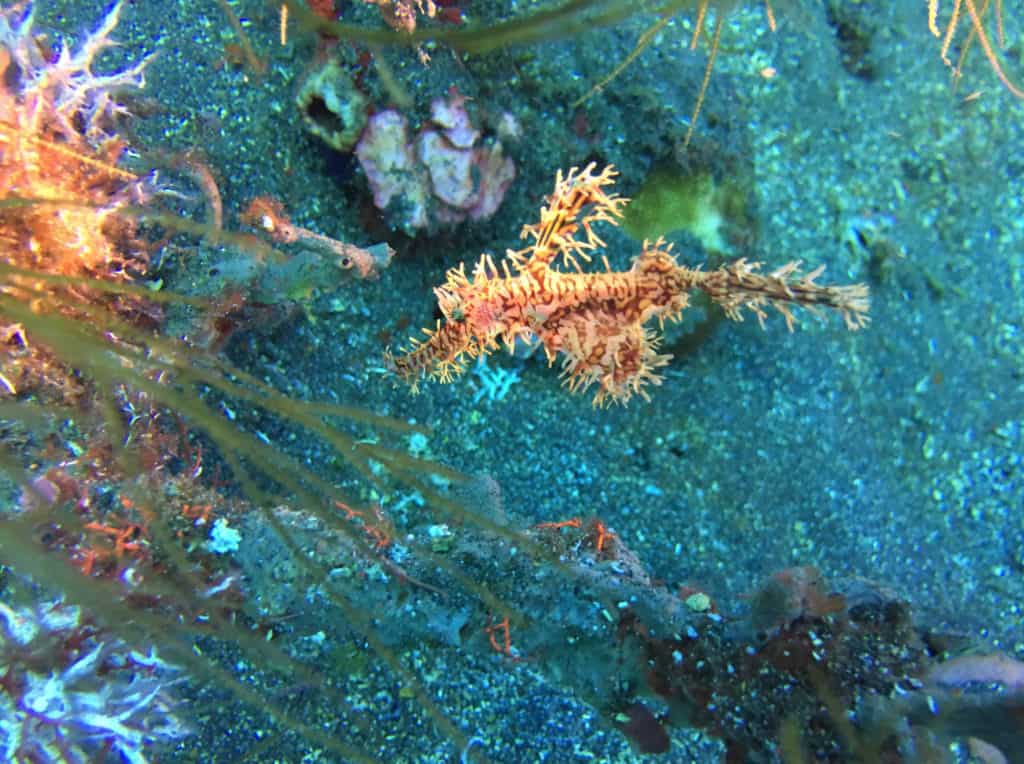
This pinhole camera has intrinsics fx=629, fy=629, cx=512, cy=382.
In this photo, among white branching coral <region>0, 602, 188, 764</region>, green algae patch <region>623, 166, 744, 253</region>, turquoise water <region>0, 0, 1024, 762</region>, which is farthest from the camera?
green algae patch <region>623, 166, 744, 253</region>

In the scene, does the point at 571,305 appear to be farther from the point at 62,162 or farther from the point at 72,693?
the point at 72,693

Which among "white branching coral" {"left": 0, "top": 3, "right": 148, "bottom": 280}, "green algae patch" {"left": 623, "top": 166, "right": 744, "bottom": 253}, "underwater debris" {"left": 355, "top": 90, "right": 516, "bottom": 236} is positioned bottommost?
"white branching coral" {"left": 0, "top": 3, "right": 148, "bottom": 280}

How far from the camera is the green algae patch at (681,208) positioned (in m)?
4.99

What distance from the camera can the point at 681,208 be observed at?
501 centimetres

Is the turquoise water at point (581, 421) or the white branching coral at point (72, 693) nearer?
the white branching coral at point (72, 693)

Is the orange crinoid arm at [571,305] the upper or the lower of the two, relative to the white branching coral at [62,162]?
upper

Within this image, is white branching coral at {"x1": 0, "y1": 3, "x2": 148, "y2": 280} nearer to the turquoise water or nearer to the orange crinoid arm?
the turquoise water

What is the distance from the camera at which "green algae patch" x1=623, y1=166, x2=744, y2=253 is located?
4.99m

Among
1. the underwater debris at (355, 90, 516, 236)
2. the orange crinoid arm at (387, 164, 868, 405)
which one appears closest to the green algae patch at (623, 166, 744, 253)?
the orange crinoid arm at (387, 164, 868, 405)

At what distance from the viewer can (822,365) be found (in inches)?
205

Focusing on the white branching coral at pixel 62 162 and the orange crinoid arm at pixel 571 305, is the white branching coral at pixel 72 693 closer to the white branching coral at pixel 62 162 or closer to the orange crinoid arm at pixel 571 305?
the white branching coral at pixel 62 162

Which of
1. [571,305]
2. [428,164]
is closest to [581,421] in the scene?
[571,305]

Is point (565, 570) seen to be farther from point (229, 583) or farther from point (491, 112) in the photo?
point (491, 112)

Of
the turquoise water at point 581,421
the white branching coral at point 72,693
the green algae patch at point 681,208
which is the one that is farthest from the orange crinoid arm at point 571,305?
the white branching coral at point 72,693
